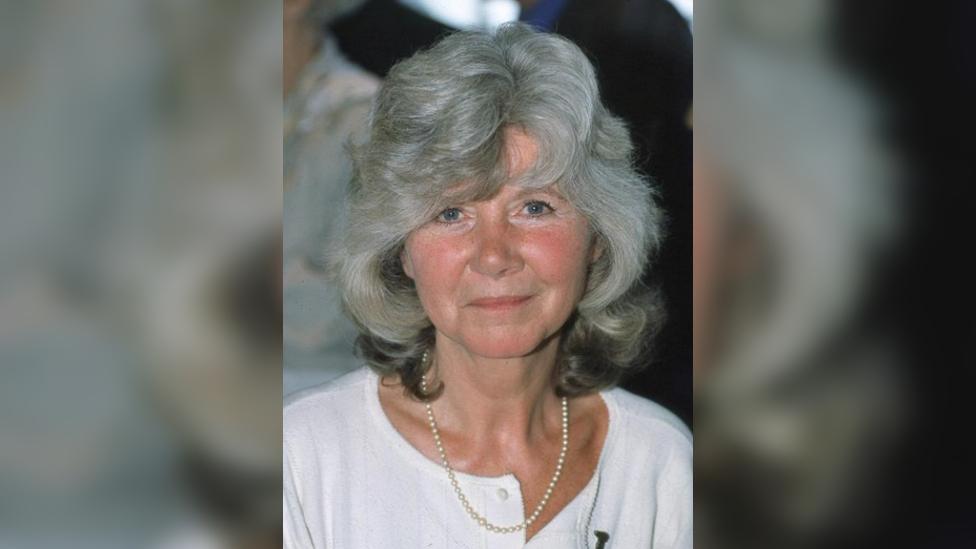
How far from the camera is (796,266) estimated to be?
1587mm

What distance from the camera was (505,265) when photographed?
4.50ft

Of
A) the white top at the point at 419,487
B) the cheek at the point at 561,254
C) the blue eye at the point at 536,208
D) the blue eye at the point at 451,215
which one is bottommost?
the white top at the point at 419,487

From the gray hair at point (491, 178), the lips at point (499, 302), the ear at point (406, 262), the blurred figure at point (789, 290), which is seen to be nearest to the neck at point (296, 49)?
the gray hair at point (491, 178)

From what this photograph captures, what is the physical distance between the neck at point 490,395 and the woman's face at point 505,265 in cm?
3

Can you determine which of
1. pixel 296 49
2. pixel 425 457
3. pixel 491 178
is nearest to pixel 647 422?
pixel 425 457

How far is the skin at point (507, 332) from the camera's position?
137cm

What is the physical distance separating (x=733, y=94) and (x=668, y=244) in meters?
0.27

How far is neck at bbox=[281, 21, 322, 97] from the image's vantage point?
1451 mm

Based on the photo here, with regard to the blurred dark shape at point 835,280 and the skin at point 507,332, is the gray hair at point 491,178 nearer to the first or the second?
the skin at point 507,332

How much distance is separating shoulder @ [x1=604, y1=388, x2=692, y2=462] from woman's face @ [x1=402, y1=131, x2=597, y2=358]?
0.15 m

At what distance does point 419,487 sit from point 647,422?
34 centimetres

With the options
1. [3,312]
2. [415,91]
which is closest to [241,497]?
[3,312]

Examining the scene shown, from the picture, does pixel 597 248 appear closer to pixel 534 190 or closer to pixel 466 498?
pixel 534 190

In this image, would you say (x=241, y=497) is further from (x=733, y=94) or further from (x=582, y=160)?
Result: (x=733, y=94)
